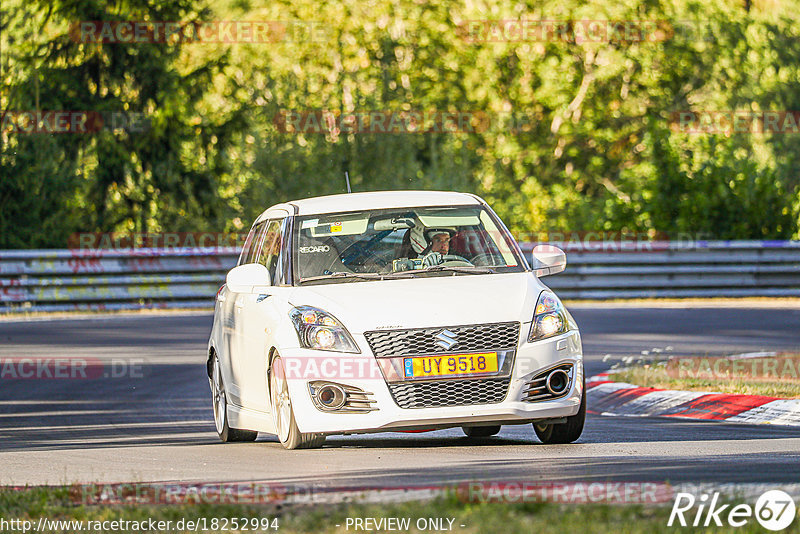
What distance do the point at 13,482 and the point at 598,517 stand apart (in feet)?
12.1

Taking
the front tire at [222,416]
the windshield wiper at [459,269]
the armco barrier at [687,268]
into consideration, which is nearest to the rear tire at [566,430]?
the windshield wiper at [459,269]

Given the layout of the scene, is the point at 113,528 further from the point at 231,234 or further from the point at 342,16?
the point at 342,16

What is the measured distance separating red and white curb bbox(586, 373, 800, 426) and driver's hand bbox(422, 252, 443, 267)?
8.88 ft

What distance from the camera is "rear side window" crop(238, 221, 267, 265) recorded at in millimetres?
11663

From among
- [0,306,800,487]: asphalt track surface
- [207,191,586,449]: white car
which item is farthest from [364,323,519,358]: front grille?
[0,306,800,487]: asphalt track surface

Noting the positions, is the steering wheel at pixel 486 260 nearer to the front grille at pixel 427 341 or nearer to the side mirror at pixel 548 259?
the side mirror at pixel 548 259

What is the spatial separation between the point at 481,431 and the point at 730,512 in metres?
4.96

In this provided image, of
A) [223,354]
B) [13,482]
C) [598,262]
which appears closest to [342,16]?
[598,262]

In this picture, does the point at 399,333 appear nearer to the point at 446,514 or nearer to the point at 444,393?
the point at 444,393

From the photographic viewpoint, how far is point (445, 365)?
9.17 meters

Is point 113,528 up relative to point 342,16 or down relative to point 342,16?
down

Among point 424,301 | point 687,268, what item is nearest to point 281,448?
point 424,301

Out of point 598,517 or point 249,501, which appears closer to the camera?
point 598,517

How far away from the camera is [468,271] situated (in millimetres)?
10109
